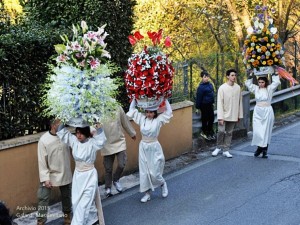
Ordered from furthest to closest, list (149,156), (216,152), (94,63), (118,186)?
(216,152)
(118,186)
(149,156)
(94,63)

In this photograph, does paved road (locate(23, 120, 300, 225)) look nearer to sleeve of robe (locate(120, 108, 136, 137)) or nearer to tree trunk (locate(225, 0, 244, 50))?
sleeve of robe (locate(120, 108, 136, 137))

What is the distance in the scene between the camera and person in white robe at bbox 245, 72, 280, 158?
31.1ft

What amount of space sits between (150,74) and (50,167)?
1.96 m

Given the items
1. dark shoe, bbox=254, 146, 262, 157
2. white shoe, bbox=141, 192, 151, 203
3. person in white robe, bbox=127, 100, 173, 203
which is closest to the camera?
person in white robe, bbox=127, 100, 173, 203

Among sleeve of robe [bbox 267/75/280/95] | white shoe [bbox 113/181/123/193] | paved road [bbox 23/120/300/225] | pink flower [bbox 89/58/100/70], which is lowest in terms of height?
paved road [bbox 23/120/300/225]

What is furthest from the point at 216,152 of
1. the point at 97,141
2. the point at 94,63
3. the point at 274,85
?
the point at 94,63

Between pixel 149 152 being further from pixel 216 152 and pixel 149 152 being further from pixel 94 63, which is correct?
pixel 216 152

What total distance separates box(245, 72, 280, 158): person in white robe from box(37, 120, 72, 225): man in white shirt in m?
4.65

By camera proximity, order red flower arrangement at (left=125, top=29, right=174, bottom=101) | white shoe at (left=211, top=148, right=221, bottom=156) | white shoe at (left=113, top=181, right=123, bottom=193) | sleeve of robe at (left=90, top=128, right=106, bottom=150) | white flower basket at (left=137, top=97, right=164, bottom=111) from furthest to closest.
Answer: white shoe at (left=211, top=148, right=221, bottom=156)
white shoe at (left=113, top=181, right=123, bottom=193)
white flower basket at (left=137, top=97, right=164, bottom=111)
red flower arrangement at (left=125, top=29, right=174, bottom=101)
sleeve of robe at (left=90, top=128, right=106, bottom=150)

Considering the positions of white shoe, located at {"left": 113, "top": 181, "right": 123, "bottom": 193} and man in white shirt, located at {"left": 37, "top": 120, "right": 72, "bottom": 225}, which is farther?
white shoe, located at {"left": 113, "top": 181, "right": 123, "bottom": 193}

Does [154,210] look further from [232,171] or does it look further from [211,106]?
[211,106]

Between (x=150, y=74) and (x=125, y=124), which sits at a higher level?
(x=150, y=74)

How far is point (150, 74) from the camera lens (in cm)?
685

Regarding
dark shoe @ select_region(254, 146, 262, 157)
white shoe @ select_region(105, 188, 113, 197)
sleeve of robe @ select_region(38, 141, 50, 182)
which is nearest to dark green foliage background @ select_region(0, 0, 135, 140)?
sleeve of robe @ select_region(38, 141, 50, 182)
